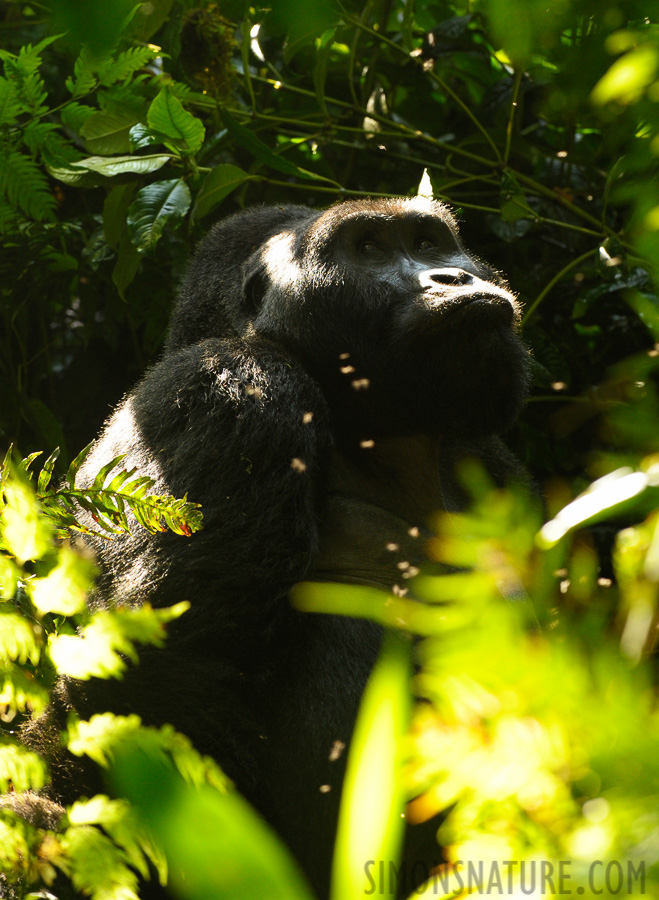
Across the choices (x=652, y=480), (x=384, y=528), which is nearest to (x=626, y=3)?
(x=652, y=480)

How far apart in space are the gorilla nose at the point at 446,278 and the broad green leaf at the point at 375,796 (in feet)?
7.47

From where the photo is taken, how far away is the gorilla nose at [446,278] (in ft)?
8.81

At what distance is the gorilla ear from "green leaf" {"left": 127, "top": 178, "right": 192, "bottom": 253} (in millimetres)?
348

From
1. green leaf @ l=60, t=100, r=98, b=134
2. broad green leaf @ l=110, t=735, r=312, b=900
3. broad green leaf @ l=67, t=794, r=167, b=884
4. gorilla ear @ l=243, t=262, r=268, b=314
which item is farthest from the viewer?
green leaf @ l=60, t=100, r=98, b=134

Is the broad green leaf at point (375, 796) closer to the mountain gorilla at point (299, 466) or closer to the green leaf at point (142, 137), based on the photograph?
the mountain gorilla at point (299, 466)

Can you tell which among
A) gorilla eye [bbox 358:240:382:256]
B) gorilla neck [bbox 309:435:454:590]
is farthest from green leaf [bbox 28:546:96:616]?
gorilla eye [bbox 358:240:382:256]

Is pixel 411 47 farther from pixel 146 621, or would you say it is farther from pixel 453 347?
pixel 146 621

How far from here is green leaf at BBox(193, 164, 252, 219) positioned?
3.25m

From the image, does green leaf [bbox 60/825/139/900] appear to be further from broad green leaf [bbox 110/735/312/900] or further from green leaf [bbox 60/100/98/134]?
green leaf [bbox 60/100/98/134]

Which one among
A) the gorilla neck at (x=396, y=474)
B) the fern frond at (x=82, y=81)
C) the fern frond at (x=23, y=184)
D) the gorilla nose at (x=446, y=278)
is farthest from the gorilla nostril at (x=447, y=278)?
the fern frond at (x=23, y=184)

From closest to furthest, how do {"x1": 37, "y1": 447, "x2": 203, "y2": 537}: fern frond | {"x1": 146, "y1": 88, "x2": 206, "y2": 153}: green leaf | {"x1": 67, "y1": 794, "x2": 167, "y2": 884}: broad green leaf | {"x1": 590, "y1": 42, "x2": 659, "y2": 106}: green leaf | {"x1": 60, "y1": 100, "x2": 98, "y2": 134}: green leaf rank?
1. {"x1": 590, "y1": 42, "x2": 659, "y2": 106}: green leaf
2. {"x1": 67, "y1": 794, "x2": 167, "y2": 884}: broad green leaf
3. {"x1": 37, "y1": 447, "x2": 203, "y2": 537}: fern frond
4. {"x1": 146, "y1": 88, "x2": 206, "y2": 153}: green leaf
5. {"x1": 60, "y1": 100, "x2": 98, "y2": 134}: green leaf

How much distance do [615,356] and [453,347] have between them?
1.74m

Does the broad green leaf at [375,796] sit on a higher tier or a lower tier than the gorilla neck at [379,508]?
higher

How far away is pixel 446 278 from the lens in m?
2.70
